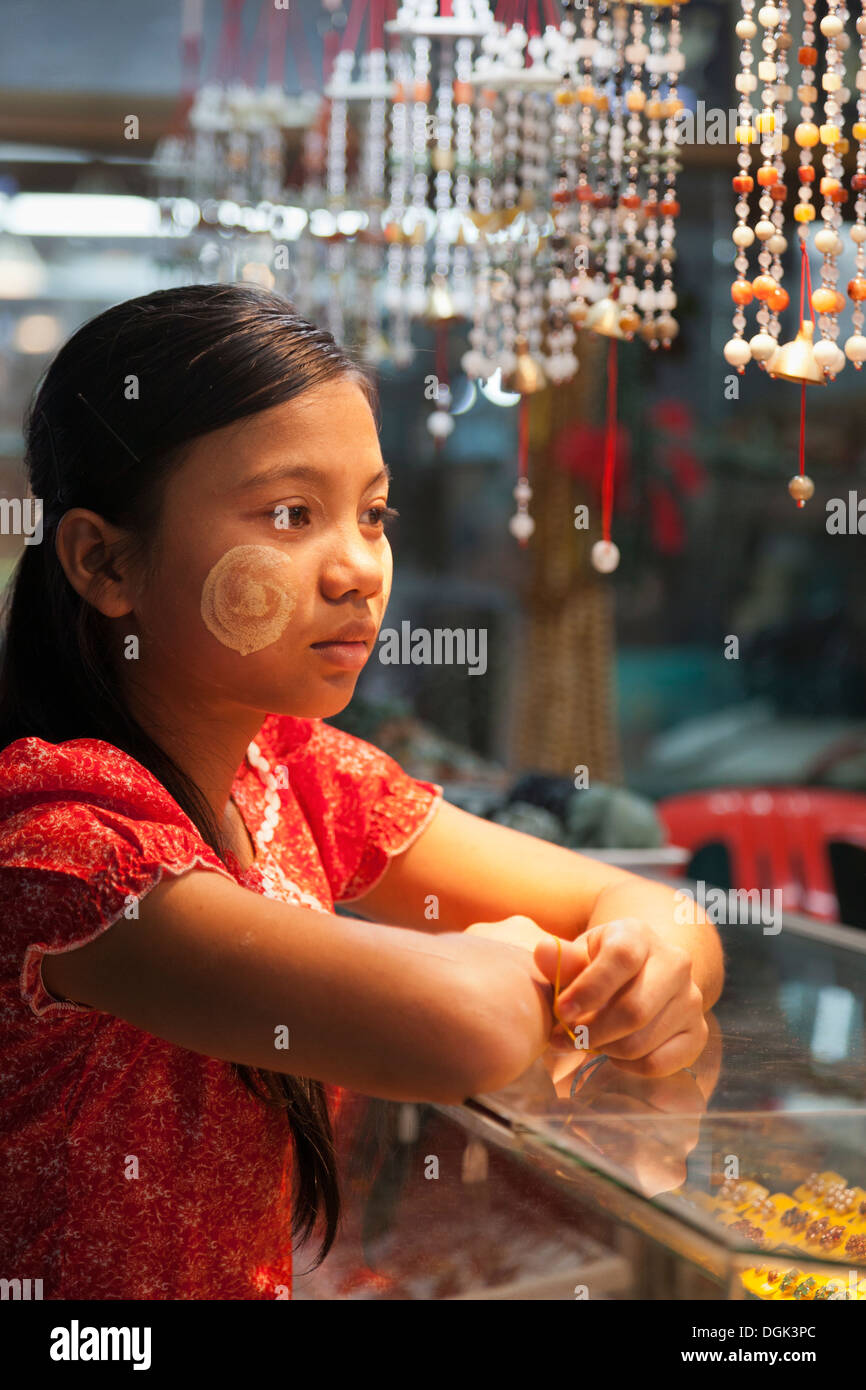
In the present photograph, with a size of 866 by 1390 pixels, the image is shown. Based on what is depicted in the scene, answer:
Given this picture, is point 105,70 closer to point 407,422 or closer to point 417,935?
point 407,422

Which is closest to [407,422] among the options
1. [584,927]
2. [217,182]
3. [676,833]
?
[217,182]

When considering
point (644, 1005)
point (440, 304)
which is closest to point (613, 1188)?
point (644, 1005)

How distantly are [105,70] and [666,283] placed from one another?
2260 millimetres

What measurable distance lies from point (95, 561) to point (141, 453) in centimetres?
8

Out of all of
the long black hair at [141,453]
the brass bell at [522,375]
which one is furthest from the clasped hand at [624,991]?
the brass bell at [522,375]

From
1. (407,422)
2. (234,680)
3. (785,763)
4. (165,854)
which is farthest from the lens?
(785,763)

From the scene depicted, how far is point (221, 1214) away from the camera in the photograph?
2.72ft

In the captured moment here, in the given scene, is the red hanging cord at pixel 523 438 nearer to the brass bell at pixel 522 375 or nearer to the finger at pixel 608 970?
the brass bell at pixel 522 375

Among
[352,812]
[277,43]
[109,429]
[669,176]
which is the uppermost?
[277,43]

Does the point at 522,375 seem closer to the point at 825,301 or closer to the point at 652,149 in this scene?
the point at 652,149

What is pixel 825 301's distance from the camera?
1.04 meters

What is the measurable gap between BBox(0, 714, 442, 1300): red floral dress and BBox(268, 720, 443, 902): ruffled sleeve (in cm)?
29

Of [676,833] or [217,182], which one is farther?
[676,833]
